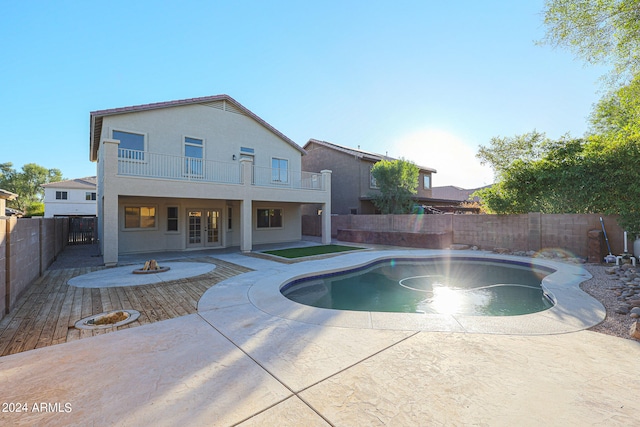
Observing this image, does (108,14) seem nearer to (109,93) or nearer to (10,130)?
(109,93)

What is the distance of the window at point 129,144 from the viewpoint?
10602mm

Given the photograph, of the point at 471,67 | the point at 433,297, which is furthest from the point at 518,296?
the point at 471,67

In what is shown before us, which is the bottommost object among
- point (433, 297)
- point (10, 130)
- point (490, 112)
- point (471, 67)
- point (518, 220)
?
point (433, 297)

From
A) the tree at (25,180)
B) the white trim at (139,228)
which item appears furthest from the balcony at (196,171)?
the tree at (25,180)

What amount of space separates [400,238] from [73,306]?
12446 mm

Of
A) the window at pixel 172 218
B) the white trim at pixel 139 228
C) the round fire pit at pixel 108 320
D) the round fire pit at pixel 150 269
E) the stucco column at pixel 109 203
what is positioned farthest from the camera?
the window at pixel 172 218

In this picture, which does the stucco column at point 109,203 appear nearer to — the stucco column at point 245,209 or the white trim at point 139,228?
the white trim at point 139,228

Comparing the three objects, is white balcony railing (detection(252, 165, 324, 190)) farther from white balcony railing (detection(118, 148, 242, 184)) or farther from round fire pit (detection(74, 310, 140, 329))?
round fire pit (detection(74, 310, 140, 329))

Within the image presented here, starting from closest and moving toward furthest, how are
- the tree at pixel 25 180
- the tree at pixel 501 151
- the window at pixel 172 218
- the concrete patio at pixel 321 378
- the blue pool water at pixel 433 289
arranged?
the concrete patio at pixel 321 378
the blue pool water at pixel 433 289
the window at pixel 172 218
the tree at pixel 501 151
the tree at pixel 25 180

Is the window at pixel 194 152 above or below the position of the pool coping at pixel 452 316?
above

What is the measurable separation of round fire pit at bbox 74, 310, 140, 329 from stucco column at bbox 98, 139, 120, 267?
515 centimetres

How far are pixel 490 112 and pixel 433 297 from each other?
10225mm

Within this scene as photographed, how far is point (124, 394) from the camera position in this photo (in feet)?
8.16

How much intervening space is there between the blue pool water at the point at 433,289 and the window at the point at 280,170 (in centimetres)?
728
